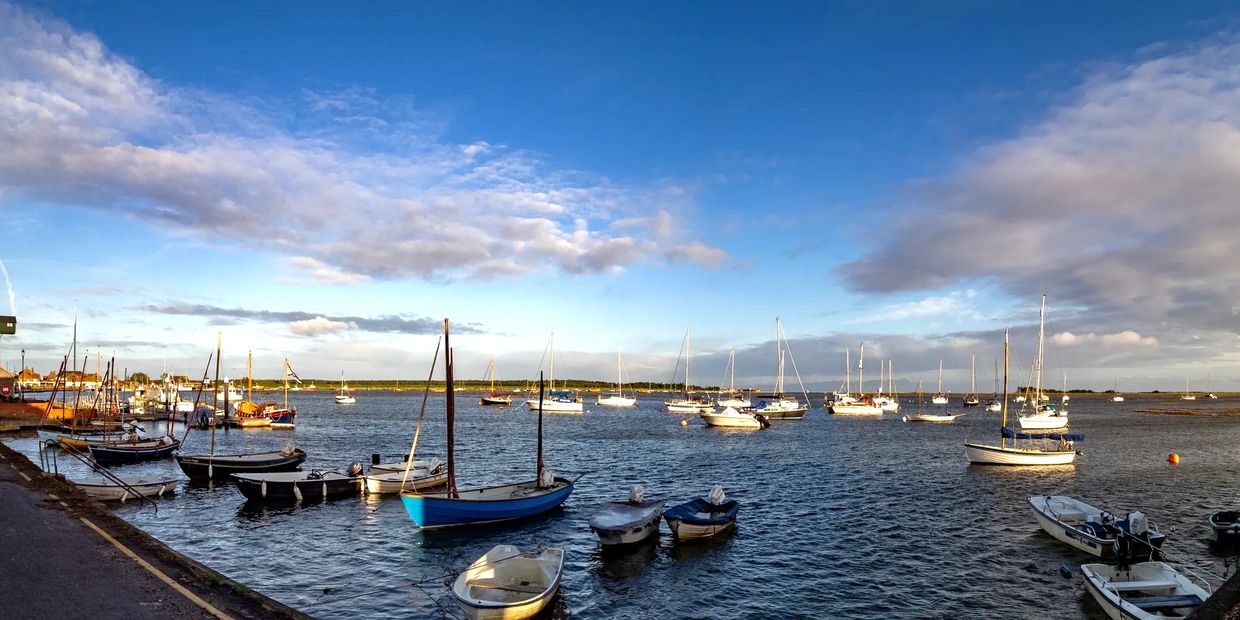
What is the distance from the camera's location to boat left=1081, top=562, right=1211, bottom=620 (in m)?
19.5

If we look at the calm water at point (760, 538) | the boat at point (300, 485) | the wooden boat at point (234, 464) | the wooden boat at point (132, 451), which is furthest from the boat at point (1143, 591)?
the wooden boat at point (132, 451)

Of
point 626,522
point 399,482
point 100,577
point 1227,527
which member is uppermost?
point 100,577

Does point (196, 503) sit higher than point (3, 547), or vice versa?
point (3, 547)

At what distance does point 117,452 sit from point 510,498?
40.9 meters

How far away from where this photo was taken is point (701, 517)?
32.6 metres

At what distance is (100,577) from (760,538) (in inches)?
1033

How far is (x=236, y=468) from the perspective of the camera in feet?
157

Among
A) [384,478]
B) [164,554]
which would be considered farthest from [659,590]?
[384,478]

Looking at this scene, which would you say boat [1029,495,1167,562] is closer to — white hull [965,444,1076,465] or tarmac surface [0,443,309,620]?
white hull [965,444,1076,465]

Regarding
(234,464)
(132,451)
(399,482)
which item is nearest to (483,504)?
(399,482)

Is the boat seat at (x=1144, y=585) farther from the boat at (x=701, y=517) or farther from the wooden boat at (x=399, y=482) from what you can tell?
the wooden boat at (x=399, y=482)

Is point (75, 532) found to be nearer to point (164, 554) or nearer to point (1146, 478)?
point (164, 554)

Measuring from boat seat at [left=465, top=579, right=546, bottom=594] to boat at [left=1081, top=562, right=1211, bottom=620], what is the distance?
17417mm

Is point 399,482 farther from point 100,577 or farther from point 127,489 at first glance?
point 100,577
